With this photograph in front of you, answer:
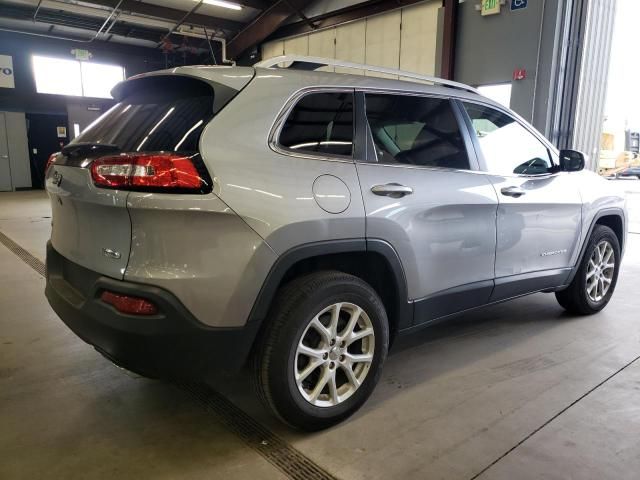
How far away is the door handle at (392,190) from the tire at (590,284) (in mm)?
1932

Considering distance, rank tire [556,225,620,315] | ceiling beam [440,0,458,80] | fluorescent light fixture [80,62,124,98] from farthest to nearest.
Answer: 1. fluorescent light fixture [80,62,124,98]
2. ceiling beam [440,0,458,80]
3. tire [556,225,620,315]

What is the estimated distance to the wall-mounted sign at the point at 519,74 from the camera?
7.46 metres

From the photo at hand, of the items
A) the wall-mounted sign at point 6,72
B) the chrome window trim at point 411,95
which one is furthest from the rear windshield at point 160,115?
the wall-mounted sign at point 6,72

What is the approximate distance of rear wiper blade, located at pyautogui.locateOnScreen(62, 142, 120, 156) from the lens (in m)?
1.92

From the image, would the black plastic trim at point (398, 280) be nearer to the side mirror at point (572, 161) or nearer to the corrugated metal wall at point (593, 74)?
the side mirror at point (572, 161)

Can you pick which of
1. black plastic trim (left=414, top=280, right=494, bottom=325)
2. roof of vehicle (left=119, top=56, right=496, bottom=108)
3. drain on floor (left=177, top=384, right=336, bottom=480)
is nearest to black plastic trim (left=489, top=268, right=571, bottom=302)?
black plastic trim (left=414, top=280, right=494, bottom=325)

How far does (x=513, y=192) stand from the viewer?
9.23ft

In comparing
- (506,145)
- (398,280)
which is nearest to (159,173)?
(398,280)

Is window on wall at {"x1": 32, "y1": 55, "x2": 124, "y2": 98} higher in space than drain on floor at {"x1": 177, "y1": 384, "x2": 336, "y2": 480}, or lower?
higher

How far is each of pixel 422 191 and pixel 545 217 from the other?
1178mm

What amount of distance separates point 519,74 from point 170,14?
328 inches

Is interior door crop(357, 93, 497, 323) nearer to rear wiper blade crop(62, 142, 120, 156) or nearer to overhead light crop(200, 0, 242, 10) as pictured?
rear wiper blade crop(62, 142, 120, 156)

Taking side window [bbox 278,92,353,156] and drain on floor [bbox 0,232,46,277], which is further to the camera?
drain on floor [bbox 0,232,46,277]

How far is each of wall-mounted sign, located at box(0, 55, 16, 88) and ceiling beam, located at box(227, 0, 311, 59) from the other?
6.42 meters
